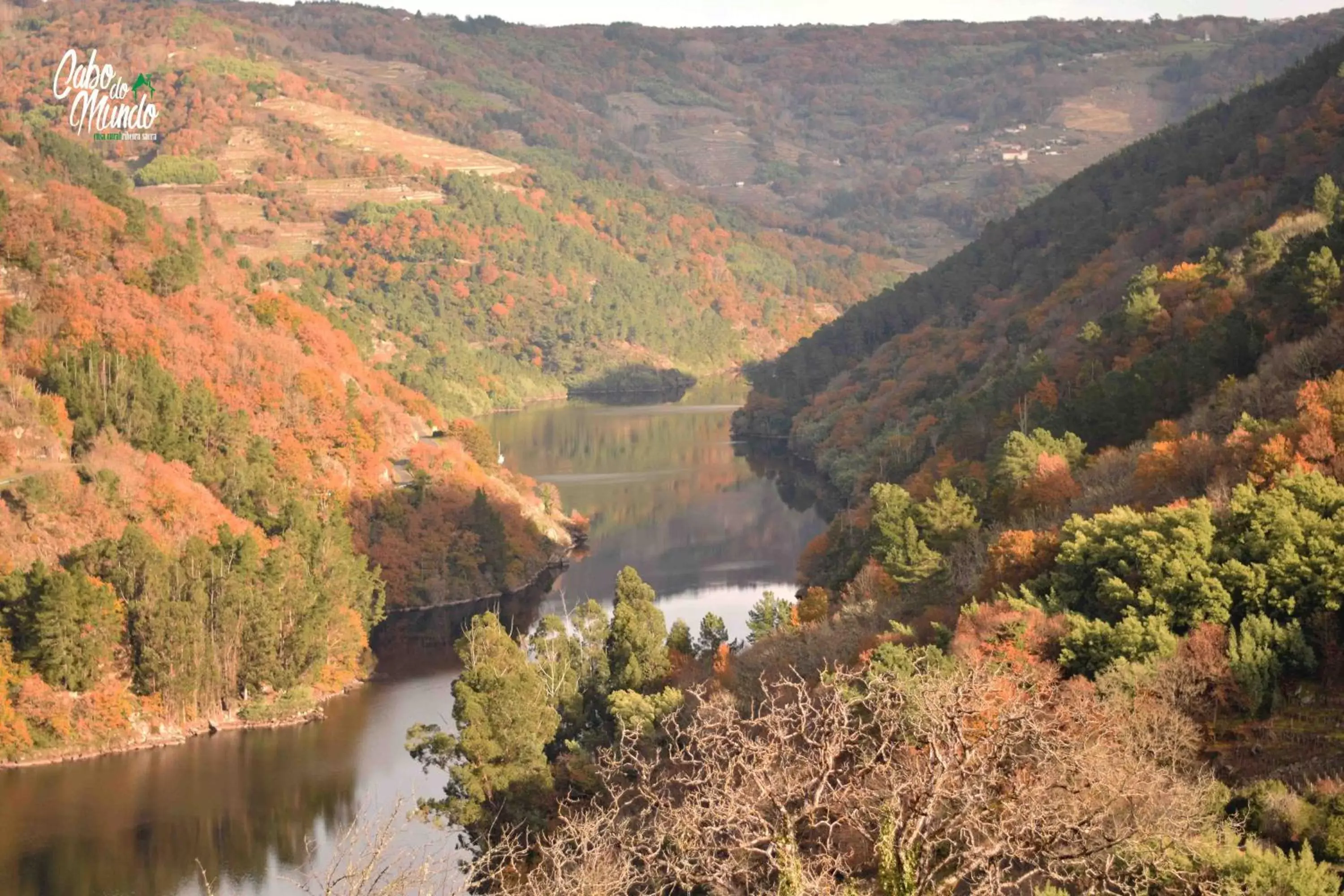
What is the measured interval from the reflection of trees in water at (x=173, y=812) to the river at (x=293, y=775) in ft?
0.17

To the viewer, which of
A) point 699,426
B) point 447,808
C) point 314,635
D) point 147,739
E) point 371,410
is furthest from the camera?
point 699,426

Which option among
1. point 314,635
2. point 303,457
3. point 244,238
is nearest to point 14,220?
point 303,457

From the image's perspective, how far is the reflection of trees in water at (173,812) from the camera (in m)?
42.2

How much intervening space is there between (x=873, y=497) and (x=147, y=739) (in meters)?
28.8

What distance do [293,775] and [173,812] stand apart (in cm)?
440

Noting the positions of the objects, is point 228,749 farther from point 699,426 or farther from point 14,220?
point 699,426

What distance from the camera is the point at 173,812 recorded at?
46.3 metres

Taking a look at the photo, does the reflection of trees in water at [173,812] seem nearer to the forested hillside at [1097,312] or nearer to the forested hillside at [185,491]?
the forested hillside at [185,491]

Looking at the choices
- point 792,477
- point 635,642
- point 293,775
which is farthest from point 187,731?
point 792,477

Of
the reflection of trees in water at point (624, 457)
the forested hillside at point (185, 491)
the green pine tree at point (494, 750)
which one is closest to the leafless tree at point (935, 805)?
the green pine tree at point (494, 750)

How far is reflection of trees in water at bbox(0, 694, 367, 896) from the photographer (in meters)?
42.2

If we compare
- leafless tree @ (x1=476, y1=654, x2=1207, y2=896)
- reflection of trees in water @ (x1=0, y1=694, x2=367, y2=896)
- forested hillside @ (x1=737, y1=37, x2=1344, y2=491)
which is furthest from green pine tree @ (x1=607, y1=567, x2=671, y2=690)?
forested hillside @ (x1=737, y1=37, x2=1344, y2=491)

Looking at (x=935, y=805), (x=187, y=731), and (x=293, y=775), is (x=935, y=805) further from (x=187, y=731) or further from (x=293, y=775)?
(x=187, y=731)

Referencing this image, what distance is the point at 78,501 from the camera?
59469 mm
